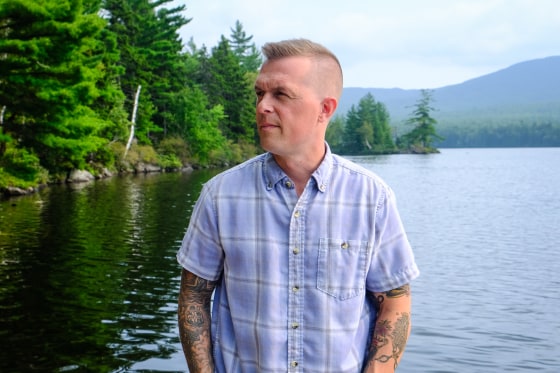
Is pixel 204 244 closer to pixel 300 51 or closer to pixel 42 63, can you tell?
pixel 300 51

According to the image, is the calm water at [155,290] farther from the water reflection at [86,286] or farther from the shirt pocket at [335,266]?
the shirt pocket at [335,266]

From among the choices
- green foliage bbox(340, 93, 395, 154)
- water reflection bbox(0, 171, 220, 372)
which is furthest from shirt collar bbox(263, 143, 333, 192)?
green foliage bbox(340, 93, 395, 154)

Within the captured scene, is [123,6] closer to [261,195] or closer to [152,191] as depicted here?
[152,191]

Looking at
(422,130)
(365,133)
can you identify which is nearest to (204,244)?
(365,133)

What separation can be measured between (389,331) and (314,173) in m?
0.57

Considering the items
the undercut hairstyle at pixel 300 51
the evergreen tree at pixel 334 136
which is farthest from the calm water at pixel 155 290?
the evergreen tree at pixel 334 136

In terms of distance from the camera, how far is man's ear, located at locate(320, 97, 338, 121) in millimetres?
2203

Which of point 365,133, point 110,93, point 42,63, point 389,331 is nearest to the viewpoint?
point 389,331

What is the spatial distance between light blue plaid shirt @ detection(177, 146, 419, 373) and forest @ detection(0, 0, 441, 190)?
1595 cm

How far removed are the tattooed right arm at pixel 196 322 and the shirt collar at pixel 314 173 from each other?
41 centimetres

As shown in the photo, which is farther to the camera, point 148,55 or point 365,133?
point 365,133

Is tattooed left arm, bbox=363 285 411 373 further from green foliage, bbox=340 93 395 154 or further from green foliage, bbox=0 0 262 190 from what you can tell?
green foliage, bbox=340 93 395 154

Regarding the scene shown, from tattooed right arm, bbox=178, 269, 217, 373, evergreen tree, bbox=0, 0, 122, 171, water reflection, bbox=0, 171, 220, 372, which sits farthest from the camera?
evergreen tree, bbox=0, 0, 122, 171

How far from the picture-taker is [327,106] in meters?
2.22
